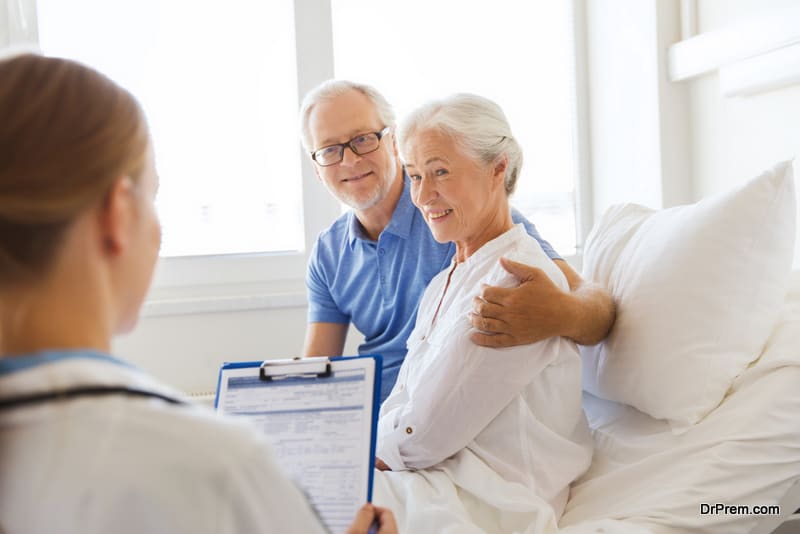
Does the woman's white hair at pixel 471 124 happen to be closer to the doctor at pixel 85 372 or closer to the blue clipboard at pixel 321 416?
the blue clipboard at pixel 321 416

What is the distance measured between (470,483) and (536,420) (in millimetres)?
158

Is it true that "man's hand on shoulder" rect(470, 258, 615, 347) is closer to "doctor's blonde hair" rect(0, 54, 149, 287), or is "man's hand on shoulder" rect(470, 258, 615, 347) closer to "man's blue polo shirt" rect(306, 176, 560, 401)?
"man's blue polo shirt" rect(306, 176, 560, 401)

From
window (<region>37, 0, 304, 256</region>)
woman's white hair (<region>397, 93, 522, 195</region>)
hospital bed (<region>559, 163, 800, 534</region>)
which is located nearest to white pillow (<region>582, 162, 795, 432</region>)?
hospital bed (<region>559, 163, 800, 534</region>)

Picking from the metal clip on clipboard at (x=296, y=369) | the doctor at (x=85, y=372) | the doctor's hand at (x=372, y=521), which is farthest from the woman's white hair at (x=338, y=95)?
the doctor at (x=85, y=372)

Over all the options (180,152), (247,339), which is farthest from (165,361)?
(180,152)

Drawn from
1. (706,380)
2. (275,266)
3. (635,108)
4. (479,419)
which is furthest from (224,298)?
(706,380)

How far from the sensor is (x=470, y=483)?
1.33m

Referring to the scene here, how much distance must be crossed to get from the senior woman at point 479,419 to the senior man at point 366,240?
43 centimetres

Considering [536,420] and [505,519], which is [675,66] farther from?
[505,519]

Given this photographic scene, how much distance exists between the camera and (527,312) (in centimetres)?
134

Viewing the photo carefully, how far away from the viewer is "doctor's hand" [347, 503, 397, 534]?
0.89 meters

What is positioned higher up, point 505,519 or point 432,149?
point 432,149

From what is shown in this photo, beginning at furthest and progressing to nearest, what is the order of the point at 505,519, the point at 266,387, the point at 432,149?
the point at 432,149 < the point at 505,519 < the point at 266,387

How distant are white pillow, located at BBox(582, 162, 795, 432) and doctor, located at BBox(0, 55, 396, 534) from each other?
3.02 ft
